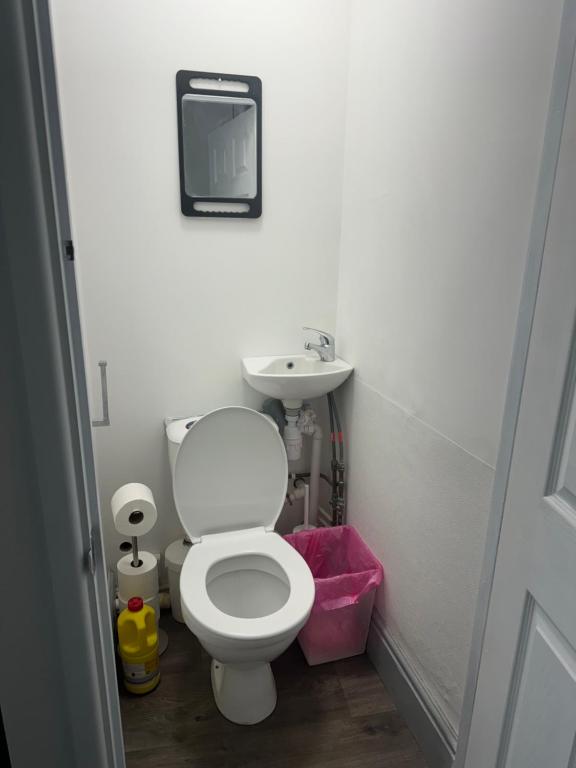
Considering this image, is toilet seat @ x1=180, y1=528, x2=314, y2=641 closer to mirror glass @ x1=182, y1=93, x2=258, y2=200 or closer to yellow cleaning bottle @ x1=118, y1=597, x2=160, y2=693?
yellow cleaning bottle @ x1=118, y1=597, x2=160, y2=693

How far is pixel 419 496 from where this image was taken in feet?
4.72

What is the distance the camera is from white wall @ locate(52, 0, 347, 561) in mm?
1631

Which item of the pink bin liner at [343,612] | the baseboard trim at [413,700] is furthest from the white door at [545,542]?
the pink bin liner at [343,612]

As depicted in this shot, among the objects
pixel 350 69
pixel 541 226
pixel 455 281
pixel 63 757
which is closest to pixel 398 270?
pixel 455 281

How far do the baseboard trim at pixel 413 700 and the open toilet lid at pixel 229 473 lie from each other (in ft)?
1.83

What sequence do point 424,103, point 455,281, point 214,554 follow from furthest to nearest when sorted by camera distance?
point 214,554
point 424,103
point 455,281

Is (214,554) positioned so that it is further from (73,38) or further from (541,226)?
(73,38)

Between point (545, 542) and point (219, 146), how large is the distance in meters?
1.61

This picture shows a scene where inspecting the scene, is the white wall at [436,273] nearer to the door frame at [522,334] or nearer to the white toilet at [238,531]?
the door frame at [522,334]

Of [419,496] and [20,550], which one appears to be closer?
[20,550]

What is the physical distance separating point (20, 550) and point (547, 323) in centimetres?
85

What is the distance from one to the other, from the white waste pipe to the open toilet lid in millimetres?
300

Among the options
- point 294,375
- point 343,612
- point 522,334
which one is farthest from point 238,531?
point 522,334

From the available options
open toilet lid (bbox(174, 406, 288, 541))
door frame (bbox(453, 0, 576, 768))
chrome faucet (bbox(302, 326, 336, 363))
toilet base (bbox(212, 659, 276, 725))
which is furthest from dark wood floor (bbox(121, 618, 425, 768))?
chrome faucet (bbox(302, 326, 336, 363))
